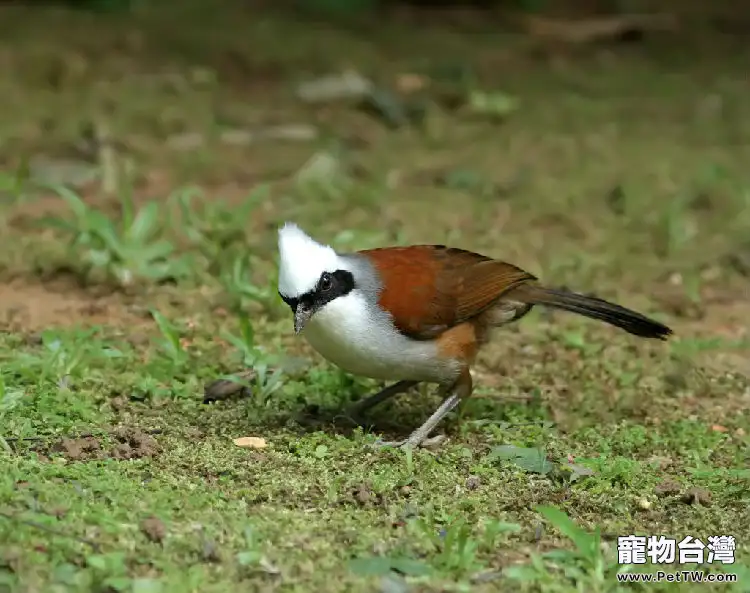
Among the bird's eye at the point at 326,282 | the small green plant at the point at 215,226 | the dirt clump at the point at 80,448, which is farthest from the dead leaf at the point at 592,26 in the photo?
the dirt clump at the point at 80,448

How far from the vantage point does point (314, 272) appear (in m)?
4.91

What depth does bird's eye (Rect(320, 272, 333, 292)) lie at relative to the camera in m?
4.95

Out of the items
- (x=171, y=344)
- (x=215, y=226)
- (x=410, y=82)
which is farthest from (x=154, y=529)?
(x=410, y=82)

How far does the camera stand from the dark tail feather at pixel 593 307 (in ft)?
18.8

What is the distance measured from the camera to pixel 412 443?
5.11m

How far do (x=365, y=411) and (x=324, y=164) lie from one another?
11.0ft

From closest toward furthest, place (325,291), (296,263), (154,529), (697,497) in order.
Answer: (154,529)
(697,497)
(296,263)
(325,291)

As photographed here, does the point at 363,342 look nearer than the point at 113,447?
No

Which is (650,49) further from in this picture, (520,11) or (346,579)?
(346,579)

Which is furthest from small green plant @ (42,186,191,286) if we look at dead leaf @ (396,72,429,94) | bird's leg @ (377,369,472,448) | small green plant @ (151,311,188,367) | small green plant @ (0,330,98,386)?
dead leaf @ (396,72,429,94)

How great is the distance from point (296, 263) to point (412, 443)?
0.90 m

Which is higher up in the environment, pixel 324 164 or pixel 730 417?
pixel 324 164

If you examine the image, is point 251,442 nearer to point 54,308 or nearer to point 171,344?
point 171,344

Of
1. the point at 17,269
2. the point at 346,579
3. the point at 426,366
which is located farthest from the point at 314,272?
the point at 17,269
